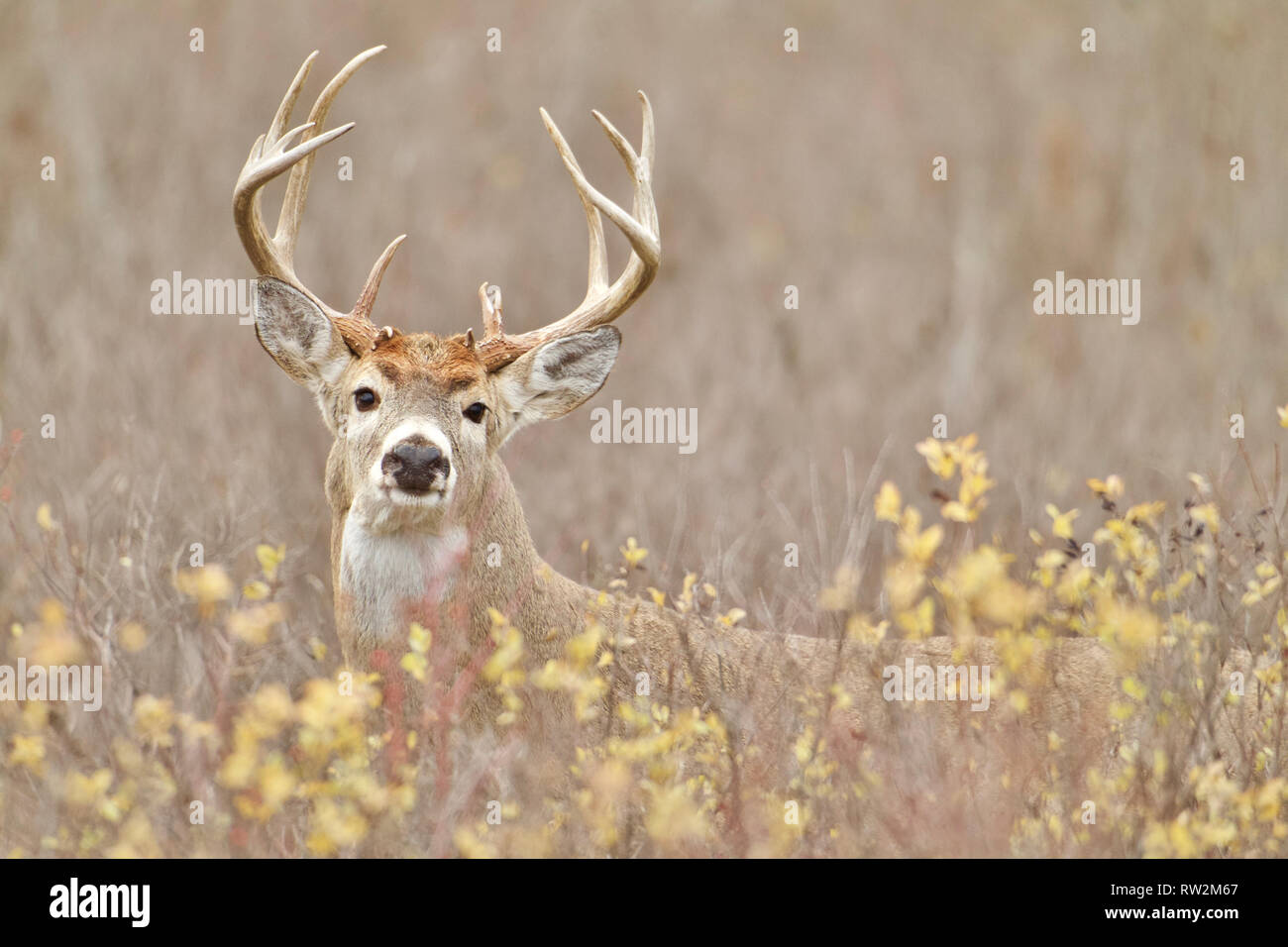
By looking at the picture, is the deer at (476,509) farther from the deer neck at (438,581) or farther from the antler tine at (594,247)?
the antler tine at (594,247)

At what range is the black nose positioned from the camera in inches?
215

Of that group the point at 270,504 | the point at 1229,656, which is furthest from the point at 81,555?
the point at 1229,656

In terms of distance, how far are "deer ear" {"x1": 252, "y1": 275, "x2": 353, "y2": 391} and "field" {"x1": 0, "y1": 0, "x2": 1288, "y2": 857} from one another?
824 mm

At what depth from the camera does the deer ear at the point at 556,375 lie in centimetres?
629

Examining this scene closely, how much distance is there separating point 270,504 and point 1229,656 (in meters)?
4.48

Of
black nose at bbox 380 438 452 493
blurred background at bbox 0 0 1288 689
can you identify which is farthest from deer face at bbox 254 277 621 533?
blurred background at bbox 0 0 1288 689

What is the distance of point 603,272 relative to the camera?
22.8 feet

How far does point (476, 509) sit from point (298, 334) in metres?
0.96

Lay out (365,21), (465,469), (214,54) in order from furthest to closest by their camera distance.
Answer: (365,21)
(214,54)
(465,469)

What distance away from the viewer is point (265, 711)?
154 inches

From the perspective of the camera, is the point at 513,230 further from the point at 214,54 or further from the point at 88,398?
the point at 88,398

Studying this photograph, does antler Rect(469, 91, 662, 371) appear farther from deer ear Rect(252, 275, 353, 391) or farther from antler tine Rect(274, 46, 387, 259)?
antler tine Rect(274, 46, 387, 259)

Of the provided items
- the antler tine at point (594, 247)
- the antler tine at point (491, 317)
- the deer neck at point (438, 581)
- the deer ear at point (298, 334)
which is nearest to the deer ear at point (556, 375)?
the antler tine at point (491, 317)

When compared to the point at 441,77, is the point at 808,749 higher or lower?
lower
